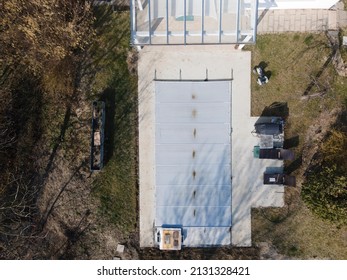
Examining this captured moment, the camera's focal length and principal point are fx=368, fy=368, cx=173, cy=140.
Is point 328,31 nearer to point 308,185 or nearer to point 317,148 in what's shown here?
point 317,148

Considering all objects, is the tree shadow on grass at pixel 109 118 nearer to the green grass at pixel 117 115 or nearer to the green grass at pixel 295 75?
the green grass at pixel 117 115

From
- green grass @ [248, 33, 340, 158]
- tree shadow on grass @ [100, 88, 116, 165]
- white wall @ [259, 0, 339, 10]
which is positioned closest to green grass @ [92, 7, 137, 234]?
tree shadow on grass @ [100, 88, 116, 165]

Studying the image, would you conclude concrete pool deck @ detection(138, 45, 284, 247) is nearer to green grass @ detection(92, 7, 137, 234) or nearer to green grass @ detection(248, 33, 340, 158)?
green grass @ detection(92, 7, 137, 234)

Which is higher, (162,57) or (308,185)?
(162,57)

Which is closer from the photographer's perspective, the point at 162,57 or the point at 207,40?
the point at 207,40

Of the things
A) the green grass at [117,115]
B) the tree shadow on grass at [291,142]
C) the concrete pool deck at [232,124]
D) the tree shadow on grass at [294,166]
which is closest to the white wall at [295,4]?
the concrete pool deck at [232,124]

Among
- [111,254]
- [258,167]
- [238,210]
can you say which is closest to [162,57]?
[258,167]
